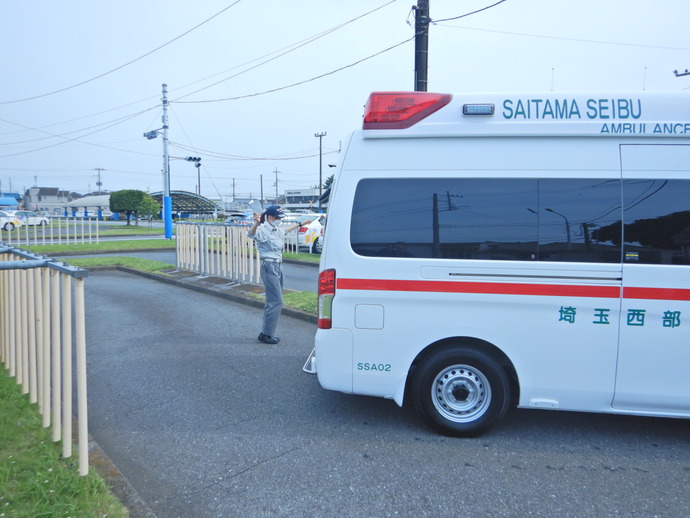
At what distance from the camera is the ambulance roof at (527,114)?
12.9ft

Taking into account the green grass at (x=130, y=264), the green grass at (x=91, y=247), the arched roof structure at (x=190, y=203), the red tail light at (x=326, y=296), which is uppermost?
A: the arched roof structure at (x=190, y=203)

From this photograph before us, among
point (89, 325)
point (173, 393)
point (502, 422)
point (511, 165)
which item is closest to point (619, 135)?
point (511, 165)

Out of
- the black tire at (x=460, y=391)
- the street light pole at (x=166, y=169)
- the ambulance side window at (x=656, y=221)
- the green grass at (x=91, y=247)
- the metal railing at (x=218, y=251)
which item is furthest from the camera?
the street light pole at (x=166, y=169)

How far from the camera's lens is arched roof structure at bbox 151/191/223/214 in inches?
2213

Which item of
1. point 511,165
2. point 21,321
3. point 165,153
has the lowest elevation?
point 21,321

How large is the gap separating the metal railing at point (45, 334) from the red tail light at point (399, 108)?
2.50 metres

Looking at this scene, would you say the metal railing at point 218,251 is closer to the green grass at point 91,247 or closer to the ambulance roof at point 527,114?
the ambulance roof at point 527,114

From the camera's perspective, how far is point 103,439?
410 cm

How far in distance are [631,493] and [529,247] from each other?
181cm

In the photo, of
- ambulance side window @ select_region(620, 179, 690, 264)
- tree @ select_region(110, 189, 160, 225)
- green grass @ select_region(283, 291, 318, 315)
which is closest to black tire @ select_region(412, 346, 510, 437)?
ambulance side window @ select_region(620, 179, 690, 264)

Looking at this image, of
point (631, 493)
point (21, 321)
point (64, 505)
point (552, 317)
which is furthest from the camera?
point (21, 321)

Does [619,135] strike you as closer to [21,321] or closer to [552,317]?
[552,317]

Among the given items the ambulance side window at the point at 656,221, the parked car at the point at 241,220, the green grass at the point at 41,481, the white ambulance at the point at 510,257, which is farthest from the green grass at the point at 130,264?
the ambulance side window at the point at 656,221

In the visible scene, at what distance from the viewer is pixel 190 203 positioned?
Result: 62.1 metres
